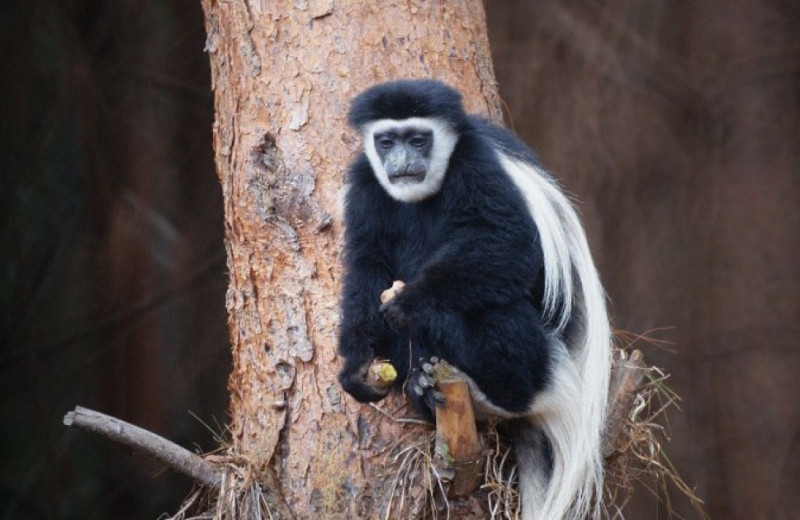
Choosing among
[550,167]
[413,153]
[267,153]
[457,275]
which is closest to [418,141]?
[413,153]

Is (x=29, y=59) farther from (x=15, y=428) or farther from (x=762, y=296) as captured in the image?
(x=762, y=296)

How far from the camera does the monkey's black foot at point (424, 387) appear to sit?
90.7 inches

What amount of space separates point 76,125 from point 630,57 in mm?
2520

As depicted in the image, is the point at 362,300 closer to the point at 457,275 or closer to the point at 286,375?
the point at 457,275

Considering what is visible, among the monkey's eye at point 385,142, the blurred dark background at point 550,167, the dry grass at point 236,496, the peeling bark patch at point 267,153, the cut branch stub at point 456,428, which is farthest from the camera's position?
the blurred dark background at point 550,167

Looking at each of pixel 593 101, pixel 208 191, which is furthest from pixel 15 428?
pixel 593 101

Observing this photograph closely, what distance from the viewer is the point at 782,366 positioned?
4355 millimetres

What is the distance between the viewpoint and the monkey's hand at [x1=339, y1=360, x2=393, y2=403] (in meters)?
2.38

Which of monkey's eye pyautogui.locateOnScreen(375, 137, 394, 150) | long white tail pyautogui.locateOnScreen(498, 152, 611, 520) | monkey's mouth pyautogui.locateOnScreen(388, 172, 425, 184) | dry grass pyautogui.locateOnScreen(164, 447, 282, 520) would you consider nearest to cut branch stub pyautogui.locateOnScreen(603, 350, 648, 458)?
long white tail pyautogui.locateOnScreen(498, 152, 611, 520)

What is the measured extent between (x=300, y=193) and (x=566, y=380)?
90cm

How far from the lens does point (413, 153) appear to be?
2393 millimetres

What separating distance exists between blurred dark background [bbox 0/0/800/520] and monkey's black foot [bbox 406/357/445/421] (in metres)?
2.06

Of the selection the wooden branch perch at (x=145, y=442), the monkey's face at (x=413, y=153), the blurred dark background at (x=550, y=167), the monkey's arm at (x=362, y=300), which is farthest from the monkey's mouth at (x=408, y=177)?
the blurred dark background at (x=550, y=167)

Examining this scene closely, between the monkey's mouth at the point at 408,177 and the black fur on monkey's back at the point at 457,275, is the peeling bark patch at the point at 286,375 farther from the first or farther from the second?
the monkey's mouth at the point at 408,177
